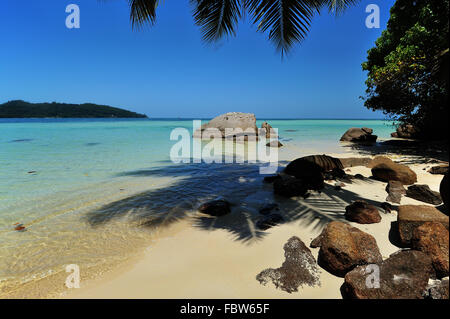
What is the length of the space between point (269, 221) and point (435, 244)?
1.97m

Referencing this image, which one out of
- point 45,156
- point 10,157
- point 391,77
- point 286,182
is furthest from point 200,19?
point 10,157

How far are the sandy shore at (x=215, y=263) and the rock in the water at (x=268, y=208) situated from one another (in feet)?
0.90

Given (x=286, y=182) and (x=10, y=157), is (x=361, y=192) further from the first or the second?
(x=10, y=157)

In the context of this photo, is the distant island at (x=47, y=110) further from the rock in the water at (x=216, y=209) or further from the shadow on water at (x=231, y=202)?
the rock in the water at (x=216, y=209)

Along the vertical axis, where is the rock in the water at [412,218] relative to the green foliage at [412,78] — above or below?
below

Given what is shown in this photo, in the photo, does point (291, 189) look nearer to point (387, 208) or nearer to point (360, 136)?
point (387, 208)

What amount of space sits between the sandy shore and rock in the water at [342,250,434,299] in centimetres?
29

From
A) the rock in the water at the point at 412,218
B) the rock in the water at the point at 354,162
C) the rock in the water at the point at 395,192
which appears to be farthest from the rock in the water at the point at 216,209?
the rock in the water at the point at 354,162

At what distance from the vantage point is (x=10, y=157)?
987 cm

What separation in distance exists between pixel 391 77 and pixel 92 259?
37.2 feet

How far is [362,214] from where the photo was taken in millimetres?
3311

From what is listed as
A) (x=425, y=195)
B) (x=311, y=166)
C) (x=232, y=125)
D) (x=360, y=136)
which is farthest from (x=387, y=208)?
(x=232, y=125)

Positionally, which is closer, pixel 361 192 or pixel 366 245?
pixel 366 245

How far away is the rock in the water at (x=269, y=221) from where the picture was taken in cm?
339
